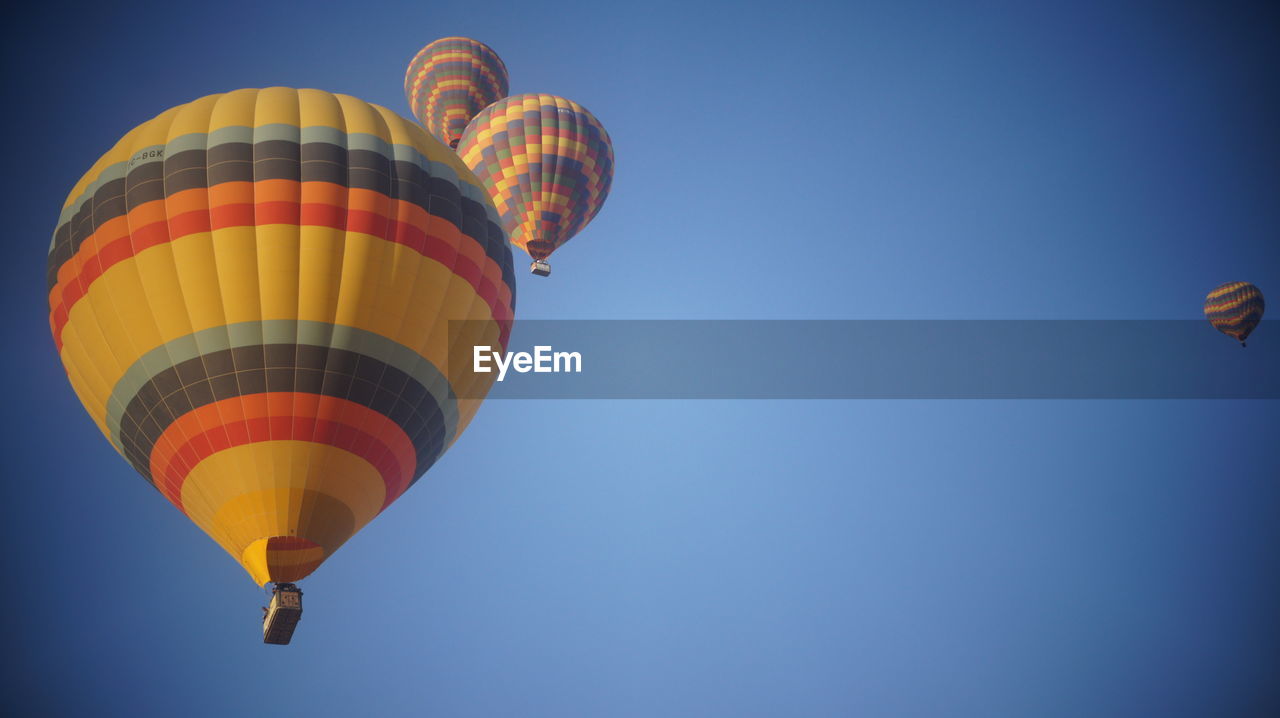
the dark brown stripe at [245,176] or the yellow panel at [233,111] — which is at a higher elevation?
the yellow panel at [233,111]

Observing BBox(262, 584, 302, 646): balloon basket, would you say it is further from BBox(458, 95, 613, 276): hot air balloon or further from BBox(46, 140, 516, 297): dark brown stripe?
BBox(458, 95, 613, 276): hot air balloon

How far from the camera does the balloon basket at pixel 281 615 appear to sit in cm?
816

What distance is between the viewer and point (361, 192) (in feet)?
30.1

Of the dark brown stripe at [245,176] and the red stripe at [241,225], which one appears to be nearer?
the red stripe at [241,225]

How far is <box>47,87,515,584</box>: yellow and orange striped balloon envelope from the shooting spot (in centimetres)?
828

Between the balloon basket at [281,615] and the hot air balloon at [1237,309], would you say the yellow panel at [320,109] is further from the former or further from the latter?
the hot air balloon at [1237,309]

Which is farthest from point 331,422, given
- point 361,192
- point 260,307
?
point 361,192

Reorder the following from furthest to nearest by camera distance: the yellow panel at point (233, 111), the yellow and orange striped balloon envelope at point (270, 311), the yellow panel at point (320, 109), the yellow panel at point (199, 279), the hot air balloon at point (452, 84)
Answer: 1. the hot air balloon at point (452, 84)
2. the yellow panel at point (320, 109)
3. the yellow panel at point (233, 111)
4. the yellow panel at point (199, 279)
5. the yellow and orange striped balloon envelope at point (270, 311)

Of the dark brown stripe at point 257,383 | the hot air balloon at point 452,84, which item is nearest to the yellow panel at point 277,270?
the dark brown stripe at point 257,383

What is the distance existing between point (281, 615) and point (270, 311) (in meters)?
3.18

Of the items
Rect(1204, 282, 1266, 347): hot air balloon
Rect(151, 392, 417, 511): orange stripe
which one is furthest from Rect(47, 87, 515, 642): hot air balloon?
Rect(1204, 282, 1266, 347): hot air balloon

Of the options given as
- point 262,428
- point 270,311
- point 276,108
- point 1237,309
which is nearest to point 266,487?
point 262,428

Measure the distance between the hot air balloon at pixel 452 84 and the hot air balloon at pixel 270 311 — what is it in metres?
12.7

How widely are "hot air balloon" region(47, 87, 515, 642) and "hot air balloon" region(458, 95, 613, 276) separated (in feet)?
29.4
